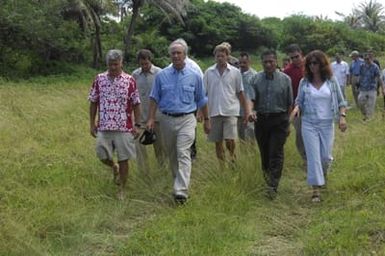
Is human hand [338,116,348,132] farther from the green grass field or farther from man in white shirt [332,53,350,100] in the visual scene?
man in white shirt [332,53,350,100]

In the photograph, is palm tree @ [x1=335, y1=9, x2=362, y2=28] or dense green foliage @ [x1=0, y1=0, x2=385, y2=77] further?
palm tree @ [x1=335, y1=9, x2=362, y2=28]

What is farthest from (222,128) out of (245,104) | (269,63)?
(269,63)

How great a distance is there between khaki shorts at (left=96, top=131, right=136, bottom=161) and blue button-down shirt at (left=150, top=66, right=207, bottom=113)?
0.51 m

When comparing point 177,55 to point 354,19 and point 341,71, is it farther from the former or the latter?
point 354,19

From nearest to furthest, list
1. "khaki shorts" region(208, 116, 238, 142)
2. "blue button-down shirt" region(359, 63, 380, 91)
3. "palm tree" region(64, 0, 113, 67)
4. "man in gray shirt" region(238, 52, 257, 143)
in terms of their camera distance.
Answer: "khaki shorts" region(208, 116, 238, 142), "man in gray shirt" region(238, 52, 257, 143), "blue button-down shirt" region(359, 63, 380, 91), "palm tree" region(64, 0, 113, 67)

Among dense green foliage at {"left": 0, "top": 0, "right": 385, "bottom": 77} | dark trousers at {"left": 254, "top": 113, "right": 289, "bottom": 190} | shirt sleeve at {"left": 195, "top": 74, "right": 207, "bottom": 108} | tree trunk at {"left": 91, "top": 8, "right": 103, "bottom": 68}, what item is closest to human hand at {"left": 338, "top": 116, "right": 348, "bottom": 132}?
dark trousers at {"left": 254, "top": 113, "right": 289, "bottom": 190}

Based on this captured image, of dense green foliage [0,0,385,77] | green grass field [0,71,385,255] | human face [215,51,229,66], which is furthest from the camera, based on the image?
dense green foliage [0,0,385,77]

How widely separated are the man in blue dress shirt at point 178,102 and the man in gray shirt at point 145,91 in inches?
30.8

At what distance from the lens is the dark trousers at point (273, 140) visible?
680 centimetres

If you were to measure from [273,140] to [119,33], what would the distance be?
94.5ft

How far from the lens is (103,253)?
4941 mm

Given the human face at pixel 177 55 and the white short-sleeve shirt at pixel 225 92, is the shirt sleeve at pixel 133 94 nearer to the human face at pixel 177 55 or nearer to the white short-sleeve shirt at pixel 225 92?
the human face at pixel 177 55

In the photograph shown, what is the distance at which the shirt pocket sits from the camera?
21.6 feet

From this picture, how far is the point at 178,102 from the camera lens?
259 inches
